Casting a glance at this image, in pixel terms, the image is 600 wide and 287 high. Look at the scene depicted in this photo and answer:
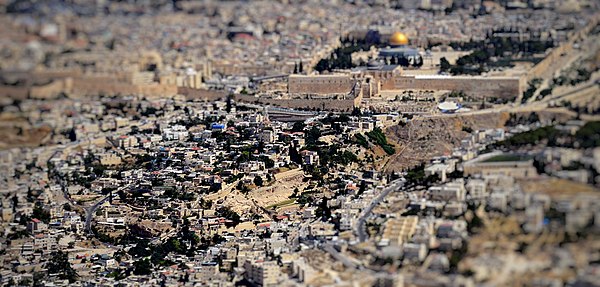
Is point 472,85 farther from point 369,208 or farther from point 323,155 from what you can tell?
point 369,208

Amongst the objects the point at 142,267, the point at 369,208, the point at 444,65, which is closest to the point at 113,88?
the point at 444,65

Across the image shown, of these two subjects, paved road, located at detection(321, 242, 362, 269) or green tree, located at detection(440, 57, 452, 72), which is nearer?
paved road, located at detection(321, 242, 362, 269)

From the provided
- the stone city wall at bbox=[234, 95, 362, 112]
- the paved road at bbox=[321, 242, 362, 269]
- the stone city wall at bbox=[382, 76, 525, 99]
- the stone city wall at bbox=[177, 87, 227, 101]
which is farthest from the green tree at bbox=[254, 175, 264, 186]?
the stone city wall at bbox=[177, 87, 227, 101]

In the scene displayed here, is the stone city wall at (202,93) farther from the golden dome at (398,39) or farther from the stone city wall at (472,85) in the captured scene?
the stone city wall at (472,85)

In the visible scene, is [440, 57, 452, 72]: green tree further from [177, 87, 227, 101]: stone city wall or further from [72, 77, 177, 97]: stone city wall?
[72, 77, 177, 97]: stone city wall

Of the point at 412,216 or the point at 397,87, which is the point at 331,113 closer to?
the point at 397,87

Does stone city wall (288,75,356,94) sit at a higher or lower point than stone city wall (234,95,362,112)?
higher

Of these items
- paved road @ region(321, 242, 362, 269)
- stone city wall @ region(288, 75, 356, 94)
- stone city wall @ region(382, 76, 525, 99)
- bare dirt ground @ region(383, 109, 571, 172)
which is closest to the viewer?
paved road @ region(321, 242, 362, 269)
